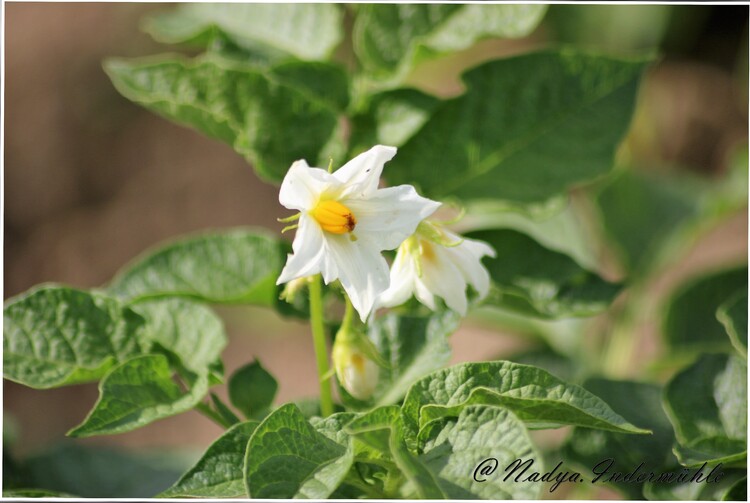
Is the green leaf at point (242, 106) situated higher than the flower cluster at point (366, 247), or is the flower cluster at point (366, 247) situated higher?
the green leaf at point (242, 106)


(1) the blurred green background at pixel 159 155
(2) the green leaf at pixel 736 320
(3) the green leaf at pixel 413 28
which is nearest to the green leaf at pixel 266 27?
(3) the green leaf at pixel 413 28

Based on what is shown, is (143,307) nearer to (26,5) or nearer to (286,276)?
(286,276)

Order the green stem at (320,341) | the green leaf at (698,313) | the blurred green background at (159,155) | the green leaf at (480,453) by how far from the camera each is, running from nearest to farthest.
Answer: the green leaf at (480,453), the green stem at (320,341), the green leaf at (698,313), the blurred green background at (159,155)

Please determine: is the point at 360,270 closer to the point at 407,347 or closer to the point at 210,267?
the point at 407,347

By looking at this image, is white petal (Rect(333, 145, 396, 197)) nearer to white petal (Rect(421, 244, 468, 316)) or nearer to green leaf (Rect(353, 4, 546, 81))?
white petal (Rect(421, 244, 468, 316))

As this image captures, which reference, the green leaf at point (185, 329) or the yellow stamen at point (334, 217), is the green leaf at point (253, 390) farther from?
the yellow stamen at point (334, 217)

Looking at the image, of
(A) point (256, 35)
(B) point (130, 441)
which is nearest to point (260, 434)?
(A) point (256, 35)
